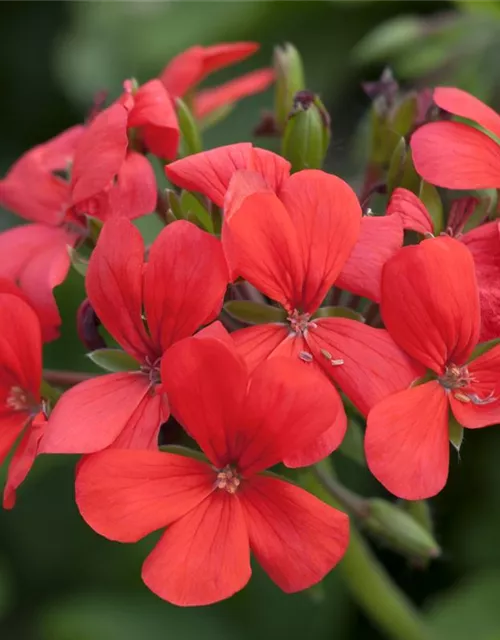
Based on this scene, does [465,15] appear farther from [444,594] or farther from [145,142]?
[444,594]

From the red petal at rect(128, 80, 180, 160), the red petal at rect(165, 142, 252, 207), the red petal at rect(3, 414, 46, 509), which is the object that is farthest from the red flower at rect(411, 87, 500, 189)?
the red petal at rect(3, 414, 46, 509)

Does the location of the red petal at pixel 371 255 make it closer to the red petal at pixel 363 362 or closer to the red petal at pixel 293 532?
the red petal at pixel 363 362

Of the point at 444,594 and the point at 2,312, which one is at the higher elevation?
the point at 2,312

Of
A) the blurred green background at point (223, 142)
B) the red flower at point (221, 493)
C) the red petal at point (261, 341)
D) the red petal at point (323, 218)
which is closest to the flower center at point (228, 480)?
the red flower at point (221, 493)

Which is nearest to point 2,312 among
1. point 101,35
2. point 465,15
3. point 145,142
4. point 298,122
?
point 145,142

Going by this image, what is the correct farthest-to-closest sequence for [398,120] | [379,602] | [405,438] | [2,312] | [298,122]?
[379,602] → [398,120] → [298,122] → [2,312] → [405,438]

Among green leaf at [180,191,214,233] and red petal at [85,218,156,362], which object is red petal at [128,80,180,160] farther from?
red petal at [85,218,156,362]
